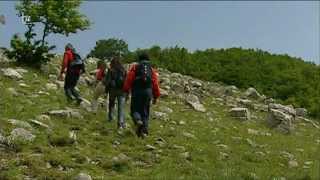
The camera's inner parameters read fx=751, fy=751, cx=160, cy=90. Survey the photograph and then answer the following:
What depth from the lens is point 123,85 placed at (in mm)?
18484

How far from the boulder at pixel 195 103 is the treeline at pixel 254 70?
5651 mm

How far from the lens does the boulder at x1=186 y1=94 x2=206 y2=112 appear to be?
24.3 metres

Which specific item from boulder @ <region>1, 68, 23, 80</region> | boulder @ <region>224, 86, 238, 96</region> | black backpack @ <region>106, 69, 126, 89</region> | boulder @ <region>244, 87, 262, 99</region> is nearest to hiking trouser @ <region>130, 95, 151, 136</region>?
black backpack @ <region>106, 69, 126, 89</region>

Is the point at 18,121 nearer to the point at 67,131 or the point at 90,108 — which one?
the point at 67,131

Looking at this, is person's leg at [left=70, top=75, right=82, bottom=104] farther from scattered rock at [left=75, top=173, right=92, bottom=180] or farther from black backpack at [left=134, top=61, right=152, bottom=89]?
scattered rock at [left=75, top=173, right=92, bottom=180]

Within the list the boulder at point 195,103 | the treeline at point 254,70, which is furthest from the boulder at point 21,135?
the treeline at point 254,70

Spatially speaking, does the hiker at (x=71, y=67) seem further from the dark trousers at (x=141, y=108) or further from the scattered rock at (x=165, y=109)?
the dark trousers at (x=141, y=108)

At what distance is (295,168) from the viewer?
16156 mm

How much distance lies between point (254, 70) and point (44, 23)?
12.0 m

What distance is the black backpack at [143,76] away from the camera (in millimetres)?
17438

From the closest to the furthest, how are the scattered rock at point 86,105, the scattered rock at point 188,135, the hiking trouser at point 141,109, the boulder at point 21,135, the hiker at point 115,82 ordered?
the boulder at point 21,135 → the hiking trouser at point 141,109 → the scattered rock at point 188,135 → the hiker at point 115,82 → the scattered rock at point 86,105

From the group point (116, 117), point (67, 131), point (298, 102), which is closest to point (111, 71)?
point (116, 117)

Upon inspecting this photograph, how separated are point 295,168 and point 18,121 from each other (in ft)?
19.8

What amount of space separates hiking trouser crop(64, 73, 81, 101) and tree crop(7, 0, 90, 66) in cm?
540
